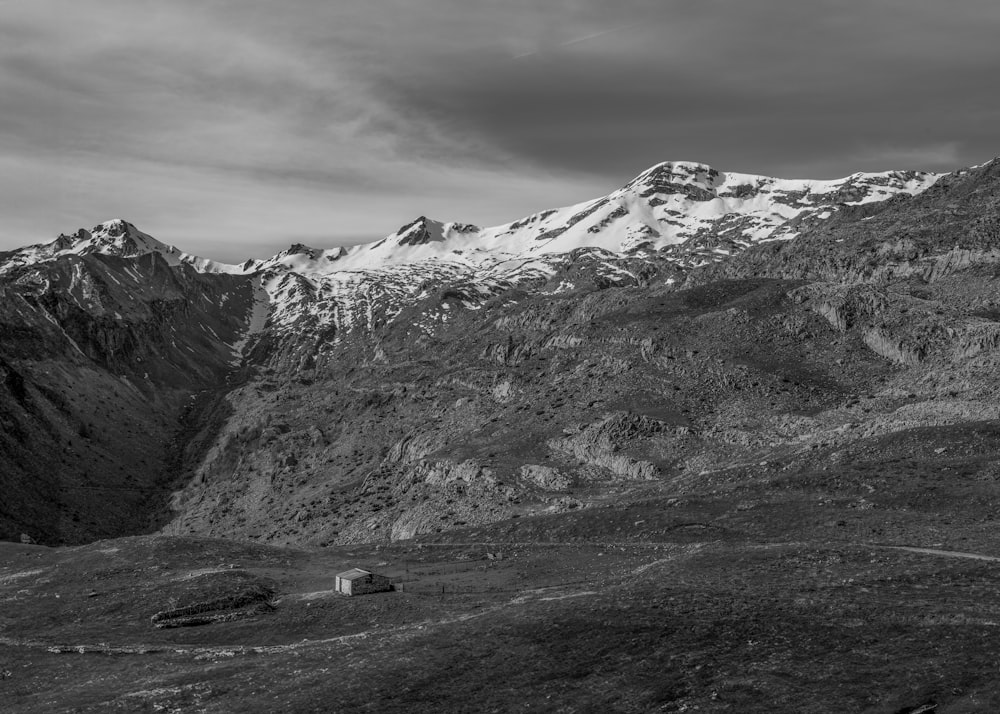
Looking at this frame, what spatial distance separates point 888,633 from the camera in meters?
32.1

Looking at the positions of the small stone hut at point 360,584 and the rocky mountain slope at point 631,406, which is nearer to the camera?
the small stone hut at point 360,584

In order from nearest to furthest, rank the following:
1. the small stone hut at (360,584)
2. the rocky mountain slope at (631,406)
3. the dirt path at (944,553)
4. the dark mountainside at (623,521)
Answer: the dark mountainside at (623,521) → the dirt path at (944,553) → the small stone hut at (360,584) → the rocky mountain slope at (631,406)

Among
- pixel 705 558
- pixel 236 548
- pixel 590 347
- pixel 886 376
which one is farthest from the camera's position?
pixel 590 347

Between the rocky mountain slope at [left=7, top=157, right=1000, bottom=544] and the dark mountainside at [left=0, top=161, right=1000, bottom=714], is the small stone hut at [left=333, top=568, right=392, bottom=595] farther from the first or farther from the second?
the rocky mountain slope at [left=7, top=157, right=1000, bottom=544]

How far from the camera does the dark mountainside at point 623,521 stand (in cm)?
3259

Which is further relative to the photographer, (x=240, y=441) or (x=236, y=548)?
(x=240, y=441)

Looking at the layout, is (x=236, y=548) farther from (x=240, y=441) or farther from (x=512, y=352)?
(x=240, y=441)

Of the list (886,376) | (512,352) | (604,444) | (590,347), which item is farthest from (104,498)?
(886,376)

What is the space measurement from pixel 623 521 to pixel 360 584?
25.2 metres

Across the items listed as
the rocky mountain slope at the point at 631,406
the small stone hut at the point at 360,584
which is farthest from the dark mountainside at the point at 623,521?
the small stone hut at the point at 360,584

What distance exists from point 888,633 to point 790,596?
6031mm

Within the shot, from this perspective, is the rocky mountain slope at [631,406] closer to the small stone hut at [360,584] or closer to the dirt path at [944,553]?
the dirt path at [944,553]

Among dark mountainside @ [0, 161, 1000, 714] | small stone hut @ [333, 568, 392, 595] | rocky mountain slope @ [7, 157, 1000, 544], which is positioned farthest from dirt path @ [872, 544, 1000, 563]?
small stone hut @ [333, 568, 392, 595]

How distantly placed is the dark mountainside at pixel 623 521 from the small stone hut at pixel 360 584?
4.97 ft
